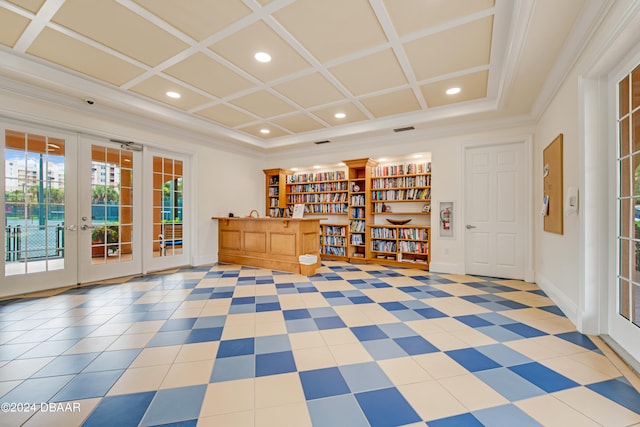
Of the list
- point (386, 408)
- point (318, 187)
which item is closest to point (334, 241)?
point (318, 187)

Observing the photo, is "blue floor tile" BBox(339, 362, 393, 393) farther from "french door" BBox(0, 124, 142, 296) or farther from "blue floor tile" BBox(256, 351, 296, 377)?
"french door" BBox(0, 124, 142, 296)

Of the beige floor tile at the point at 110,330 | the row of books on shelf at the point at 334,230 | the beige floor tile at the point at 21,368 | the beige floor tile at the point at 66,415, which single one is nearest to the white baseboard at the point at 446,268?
the row of books on shelf at the point at 334,230

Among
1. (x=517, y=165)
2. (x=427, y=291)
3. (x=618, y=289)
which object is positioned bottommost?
(x=427, y=291)

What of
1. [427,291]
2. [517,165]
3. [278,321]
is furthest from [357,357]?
[517,165]

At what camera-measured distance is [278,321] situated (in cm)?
276

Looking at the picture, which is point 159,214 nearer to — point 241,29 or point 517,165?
point 241,29

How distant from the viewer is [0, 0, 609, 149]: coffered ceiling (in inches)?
96.3

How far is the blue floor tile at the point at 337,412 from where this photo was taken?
140 centimetres

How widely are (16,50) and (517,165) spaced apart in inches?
285

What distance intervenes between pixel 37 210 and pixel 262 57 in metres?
3.85

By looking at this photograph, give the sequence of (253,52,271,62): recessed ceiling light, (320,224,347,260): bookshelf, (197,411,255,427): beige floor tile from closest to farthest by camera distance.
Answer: (197,411,255,427): beige floor tile, (253,52,271,62): recessed ceiling light, (320,224,347,260): bookshelf

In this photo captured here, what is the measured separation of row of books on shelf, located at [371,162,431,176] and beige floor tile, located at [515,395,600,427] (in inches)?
177

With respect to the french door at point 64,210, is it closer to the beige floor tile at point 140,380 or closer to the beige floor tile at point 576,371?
the beige floor tile at point 140,380

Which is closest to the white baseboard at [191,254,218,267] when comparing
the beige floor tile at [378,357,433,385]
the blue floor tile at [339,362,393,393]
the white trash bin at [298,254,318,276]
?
the white trash bin at [298,254,318,276]
